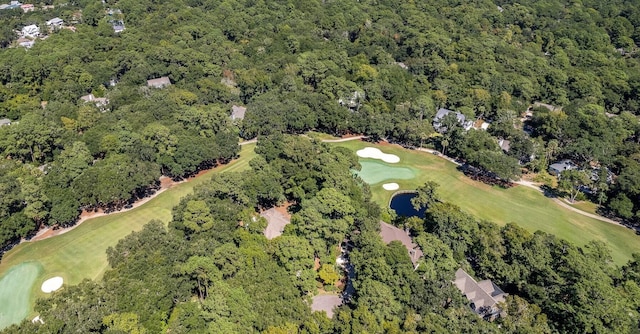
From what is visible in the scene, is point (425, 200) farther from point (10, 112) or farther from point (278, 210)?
point (10, 112)

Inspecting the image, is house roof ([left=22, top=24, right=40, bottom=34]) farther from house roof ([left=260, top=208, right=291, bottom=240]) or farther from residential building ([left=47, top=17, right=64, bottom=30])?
house roof ([left=260, top=208, right=291, bottom=240])

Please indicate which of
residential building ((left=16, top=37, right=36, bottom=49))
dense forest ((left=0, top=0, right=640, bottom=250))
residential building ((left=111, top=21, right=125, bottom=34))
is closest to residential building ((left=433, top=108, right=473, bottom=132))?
dense forest ((left=0, top=0, right=640, bottom=250))

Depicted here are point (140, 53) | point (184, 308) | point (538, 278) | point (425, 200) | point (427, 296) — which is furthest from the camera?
point (140, 53)

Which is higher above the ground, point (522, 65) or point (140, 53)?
point (522, 65)

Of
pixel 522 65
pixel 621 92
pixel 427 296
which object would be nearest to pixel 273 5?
pixel 522 65

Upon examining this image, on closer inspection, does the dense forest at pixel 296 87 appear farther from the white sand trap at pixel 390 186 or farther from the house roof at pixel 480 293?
the house roof at pixel 480 293

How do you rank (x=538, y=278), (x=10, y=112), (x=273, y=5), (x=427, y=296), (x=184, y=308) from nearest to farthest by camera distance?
(x=184, y=308)
(x=427, y=296)
(x=538, y=278)
(x=10, y=112)
(x=273, y=5)

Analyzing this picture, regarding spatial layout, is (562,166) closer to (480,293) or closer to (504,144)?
(504,144)

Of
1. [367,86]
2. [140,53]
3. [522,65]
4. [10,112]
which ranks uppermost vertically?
→ [522,65]
